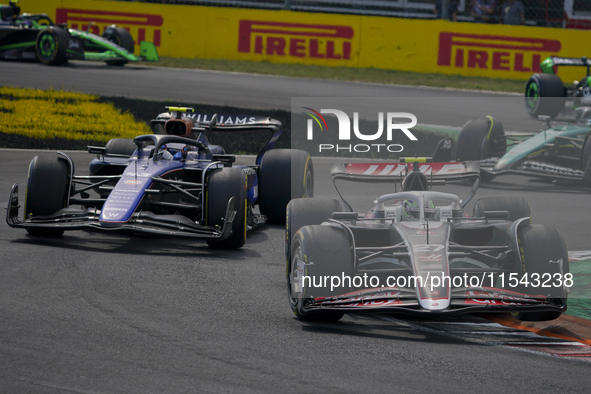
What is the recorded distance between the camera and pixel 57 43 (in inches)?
741

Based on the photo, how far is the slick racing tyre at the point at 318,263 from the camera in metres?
5.01

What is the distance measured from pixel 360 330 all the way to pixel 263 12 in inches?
650

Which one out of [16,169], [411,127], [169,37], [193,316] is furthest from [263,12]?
[193,316]

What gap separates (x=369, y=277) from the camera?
5.14 metres

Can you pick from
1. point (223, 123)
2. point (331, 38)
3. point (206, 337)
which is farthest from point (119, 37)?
point (206, 337)

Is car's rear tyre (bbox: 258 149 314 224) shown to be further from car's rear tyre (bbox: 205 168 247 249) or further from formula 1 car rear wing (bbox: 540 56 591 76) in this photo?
formula 1 car rear wing (bbox: 540 56 591 76)

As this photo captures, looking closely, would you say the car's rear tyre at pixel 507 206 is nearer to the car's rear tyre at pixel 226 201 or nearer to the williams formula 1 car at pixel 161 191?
the williams formula 1 car at pixel 161 191

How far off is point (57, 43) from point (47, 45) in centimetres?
55

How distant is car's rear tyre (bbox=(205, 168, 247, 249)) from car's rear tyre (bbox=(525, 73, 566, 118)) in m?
6.01

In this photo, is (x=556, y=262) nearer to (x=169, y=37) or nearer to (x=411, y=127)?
(x=411, y=127)

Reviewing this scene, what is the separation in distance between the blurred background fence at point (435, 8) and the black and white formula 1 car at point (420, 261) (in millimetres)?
15245

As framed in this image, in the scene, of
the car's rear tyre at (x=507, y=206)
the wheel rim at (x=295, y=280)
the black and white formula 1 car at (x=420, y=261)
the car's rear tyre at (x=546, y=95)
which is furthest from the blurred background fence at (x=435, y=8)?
the wheel rim at (x=295, y=280)

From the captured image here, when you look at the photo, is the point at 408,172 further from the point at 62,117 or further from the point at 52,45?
the point at 52,45

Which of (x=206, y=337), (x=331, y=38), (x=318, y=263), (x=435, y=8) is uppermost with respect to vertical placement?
(x=435, y=8)
